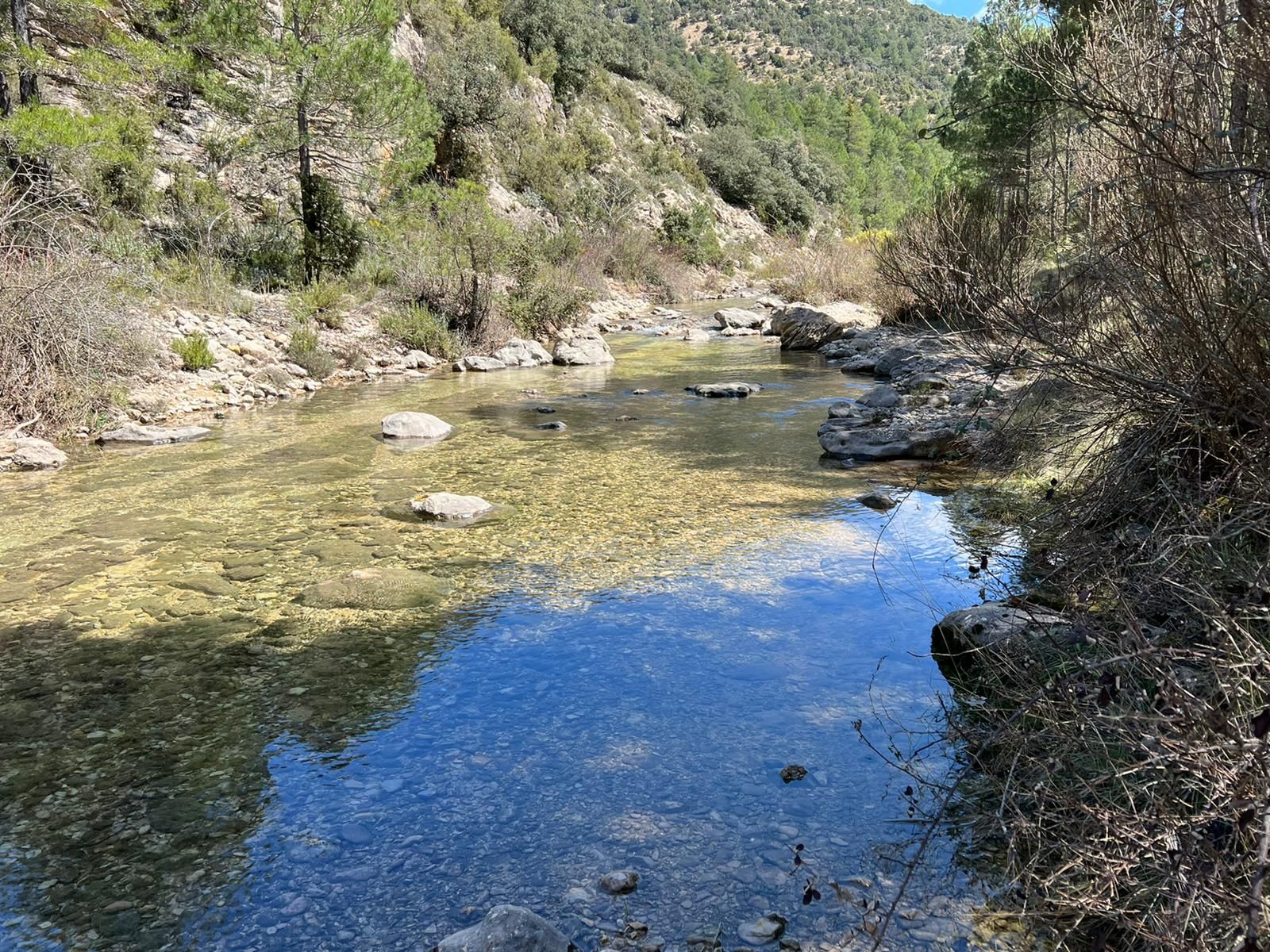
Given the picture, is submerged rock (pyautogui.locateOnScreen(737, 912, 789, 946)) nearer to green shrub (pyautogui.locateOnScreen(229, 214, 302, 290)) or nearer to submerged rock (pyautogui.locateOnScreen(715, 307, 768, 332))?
green shrub (pyautogui.locateOnScreen(229, 214, 302, 290))

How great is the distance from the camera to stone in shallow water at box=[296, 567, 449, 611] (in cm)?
507

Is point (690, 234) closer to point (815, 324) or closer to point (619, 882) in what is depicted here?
point (815, 324)

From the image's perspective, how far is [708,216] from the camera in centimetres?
3931

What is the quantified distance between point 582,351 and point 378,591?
37.7 feet

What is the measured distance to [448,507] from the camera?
678 cm

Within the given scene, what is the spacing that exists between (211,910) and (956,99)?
86.4ft

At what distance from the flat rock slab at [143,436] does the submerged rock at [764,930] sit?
8865 mm

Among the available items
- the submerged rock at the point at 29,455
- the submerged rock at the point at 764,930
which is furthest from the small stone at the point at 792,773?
the submerged rock at the point at 29,455

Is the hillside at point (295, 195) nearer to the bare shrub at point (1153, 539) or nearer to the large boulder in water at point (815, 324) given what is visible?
the large boulder in water at point (815, 324)

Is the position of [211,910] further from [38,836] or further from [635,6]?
[635,6]

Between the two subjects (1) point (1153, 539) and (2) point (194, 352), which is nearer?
(1) point (1153, 539)

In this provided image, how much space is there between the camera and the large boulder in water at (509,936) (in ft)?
7.64

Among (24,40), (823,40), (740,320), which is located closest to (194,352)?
(24,40)

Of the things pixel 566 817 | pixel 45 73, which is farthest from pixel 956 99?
pixel 566 817
